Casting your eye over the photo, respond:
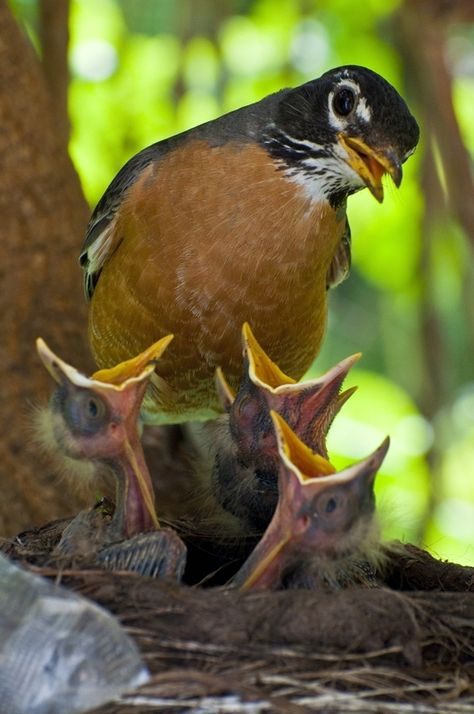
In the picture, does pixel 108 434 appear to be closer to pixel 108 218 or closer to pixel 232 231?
pixel 232 231

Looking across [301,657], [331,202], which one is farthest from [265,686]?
[331,202]

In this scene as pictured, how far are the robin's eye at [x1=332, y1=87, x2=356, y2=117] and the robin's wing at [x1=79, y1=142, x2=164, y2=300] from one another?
745mm

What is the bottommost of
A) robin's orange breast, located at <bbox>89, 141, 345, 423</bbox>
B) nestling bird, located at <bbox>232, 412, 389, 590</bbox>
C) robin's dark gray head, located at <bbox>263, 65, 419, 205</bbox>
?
nestling bird, located at <bbox>232, 412, 389, 590</bbox>

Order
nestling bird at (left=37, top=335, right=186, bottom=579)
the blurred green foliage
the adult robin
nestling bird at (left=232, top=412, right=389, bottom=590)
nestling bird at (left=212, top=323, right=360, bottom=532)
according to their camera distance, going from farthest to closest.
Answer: the blurred green foliage
the adult robin
nestling bird at (left=212, top=323, right=360, bottom=532)
nestling bird at (left=37, top=335, right=186, bottom=579)
nestling bird at (left=232, top=412, right=389, bottom=590)

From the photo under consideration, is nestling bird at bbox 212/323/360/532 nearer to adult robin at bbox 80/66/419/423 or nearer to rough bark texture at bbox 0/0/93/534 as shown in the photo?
adult robin at bbox 80/66/419/423

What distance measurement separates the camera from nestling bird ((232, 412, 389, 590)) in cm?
267

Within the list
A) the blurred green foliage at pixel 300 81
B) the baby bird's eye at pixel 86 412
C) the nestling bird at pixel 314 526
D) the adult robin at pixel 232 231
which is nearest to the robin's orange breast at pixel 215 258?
the adult robin at pixel 232 231

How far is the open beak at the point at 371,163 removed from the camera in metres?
3.19

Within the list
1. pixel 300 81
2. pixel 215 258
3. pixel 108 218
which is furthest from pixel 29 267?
pixel 300 81

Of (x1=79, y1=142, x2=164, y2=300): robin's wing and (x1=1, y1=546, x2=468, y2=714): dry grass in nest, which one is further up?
(x1=79, y1=142, x2=164, y2=300): robin's wing

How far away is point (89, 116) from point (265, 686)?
5053 millimetres

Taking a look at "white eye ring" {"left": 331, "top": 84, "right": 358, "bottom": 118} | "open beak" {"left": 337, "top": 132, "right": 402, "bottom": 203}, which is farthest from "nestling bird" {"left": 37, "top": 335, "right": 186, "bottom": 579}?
"white eye ring" {"left": 331, "top": 84, "right": 358, "bottom": 118}

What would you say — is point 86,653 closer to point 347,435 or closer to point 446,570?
point 446,570

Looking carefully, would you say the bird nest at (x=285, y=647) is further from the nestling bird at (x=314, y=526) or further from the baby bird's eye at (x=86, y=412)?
the baby bird's eye at (x=86, y=412)
